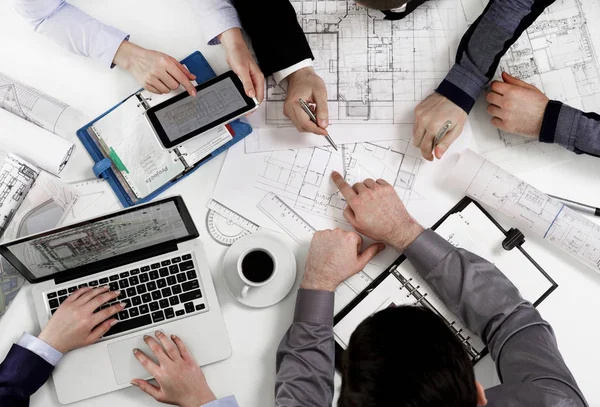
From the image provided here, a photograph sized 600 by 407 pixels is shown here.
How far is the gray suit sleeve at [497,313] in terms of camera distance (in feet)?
3.54

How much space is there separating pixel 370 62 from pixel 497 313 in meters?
0.61

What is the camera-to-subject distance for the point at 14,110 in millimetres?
1223

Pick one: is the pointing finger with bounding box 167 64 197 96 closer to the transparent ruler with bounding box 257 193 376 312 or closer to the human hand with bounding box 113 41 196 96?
the human hand with bounding box 113 41 196 96

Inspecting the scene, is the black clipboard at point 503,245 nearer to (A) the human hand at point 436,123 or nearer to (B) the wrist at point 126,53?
(A) the human hand at point 436,123

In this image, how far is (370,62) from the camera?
4.18 ft

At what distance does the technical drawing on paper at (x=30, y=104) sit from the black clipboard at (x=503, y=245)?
0.74 metres

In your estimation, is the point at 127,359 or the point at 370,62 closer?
the point at 127,359

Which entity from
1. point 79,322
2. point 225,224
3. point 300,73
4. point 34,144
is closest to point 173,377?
point 79,322

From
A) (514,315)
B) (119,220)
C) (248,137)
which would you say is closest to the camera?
(119,220)

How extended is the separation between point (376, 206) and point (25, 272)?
729 millimetres

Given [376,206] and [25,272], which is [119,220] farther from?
[376,206]

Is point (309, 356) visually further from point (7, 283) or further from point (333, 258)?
point (7, 283)

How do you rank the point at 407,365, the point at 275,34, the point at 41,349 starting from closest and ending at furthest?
the point at 407,365 → the point at 41,349 → the point at 275,34

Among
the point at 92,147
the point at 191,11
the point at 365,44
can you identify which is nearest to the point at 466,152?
the point at 365,44
